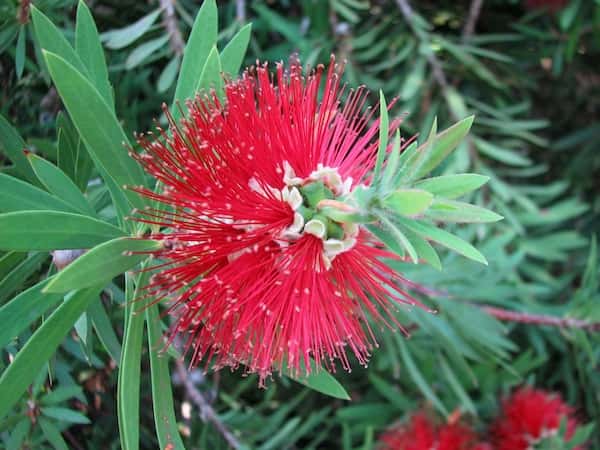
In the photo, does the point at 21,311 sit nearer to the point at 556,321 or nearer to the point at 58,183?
the point at 58,183

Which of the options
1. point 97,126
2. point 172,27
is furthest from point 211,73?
point 172,27

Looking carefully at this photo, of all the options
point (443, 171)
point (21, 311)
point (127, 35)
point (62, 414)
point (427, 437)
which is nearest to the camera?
point (21, 311)

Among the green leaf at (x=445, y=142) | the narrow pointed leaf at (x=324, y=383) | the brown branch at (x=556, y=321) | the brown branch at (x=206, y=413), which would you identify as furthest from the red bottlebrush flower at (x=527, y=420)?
the green leaf at (x=445, y=142)

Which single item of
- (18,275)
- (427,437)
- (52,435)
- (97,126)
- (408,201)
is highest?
(97,126)

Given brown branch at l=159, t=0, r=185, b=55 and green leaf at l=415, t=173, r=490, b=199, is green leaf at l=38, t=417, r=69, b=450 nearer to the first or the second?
green leaf at l=415, t=173, r=490, b=199

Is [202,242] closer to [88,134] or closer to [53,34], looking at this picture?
[88,134]

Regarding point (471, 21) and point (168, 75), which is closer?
point (168, 75)

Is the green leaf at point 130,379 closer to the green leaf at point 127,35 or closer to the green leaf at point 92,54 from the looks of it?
the green leaf at point 92,54

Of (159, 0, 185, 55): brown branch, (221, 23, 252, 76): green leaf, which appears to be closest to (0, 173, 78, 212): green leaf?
(221, 23, 252, 76): green leaf
